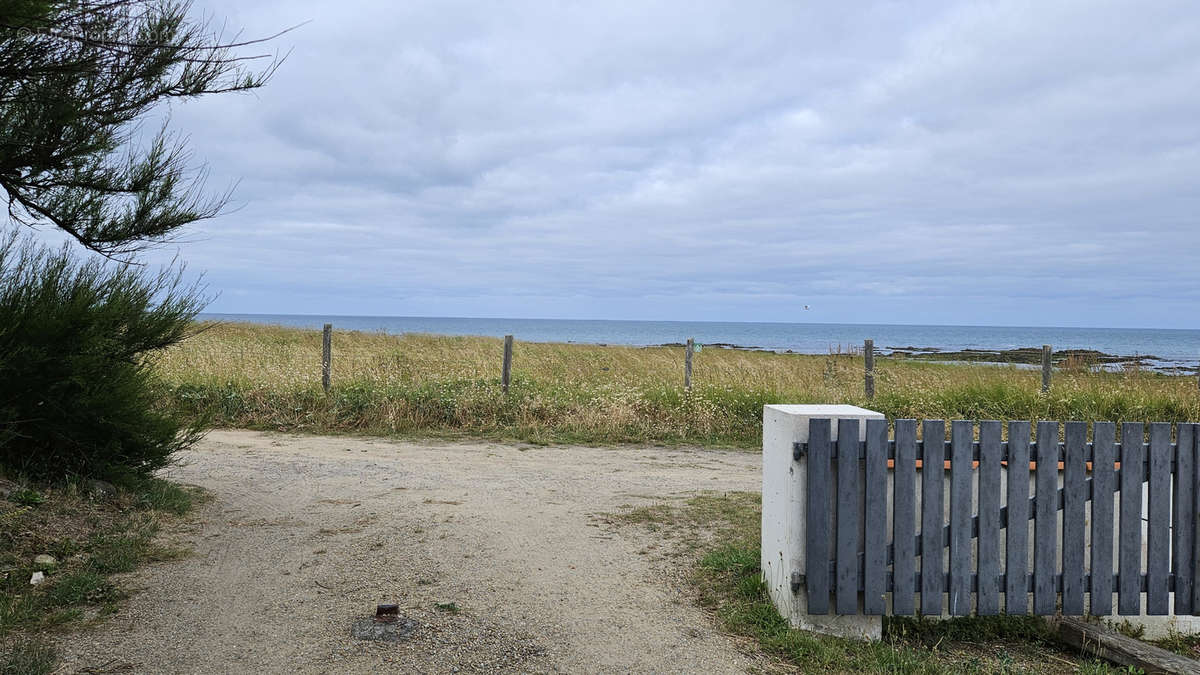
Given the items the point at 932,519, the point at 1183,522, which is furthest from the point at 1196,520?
the point at 932,519

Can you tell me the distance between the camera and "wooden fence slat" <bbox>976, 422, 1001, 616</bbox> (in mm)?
4836

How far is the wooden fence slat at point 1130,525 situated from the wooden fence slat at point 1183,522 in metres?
0.25

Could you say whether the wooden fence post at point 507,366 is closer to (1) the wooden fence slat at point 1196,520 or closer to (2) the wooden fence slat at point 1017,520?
(2) the wooden fence slat at point 1017,520

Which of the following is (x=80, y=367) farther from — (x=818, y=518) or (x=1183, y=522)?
(x=1183, y=522)

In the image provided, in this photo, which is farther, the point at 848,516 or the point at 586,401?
the point at 586,401

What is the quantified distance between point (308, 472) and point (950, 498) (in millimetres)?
7620

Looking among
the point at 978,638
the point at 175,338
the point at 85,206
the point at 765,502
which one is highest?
the point at 85,206

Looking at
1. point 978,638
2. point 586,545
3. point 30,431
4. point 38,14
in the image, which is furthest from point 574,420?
point 38,14

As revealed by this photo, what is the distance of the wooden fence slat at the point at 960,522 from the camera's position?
15.8ft

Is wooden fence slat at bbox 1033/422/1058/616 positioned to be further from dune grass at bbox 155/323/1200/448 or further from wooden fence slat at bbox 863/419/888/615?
dune grass at bbox 155/323/1200/448

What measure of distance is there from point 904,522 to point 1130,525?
1.48 meters

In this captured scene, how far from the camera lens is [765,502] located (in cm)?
554

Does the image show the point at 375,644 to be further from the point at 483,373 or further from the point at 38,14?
the point at 483,373

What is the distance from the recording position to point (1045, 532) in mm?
4906
